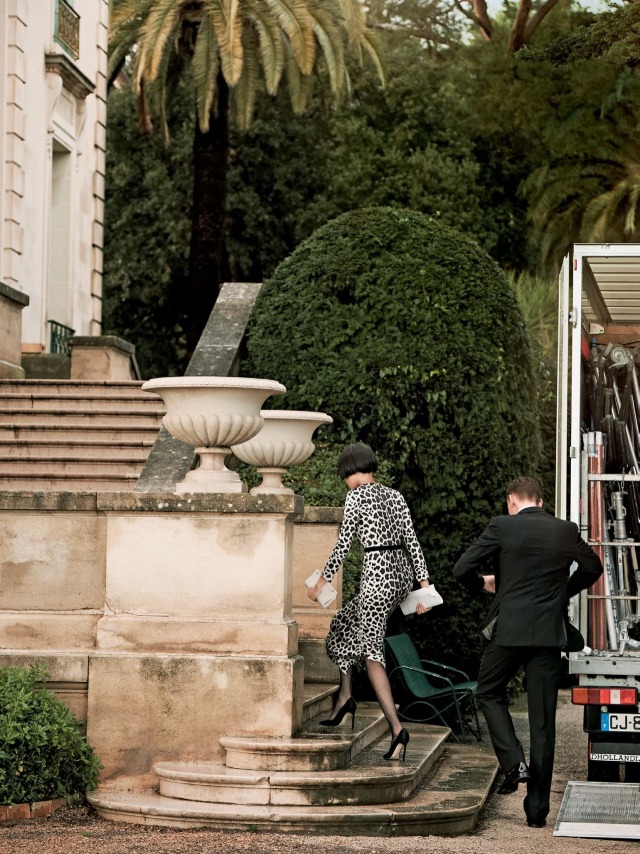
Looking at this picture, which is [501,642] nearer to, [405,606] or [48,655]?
[405,606]

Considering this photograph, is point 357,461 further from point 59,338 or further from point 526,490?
point 59,338

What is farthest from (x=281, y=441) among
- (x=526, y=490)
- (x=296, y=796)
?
(x=296, y=796)

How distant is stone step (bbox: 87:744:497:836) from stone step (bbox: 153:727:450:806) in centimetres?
4

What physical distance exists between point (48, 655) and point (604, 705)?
3.12 metres

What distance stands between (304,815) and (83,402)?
723 cm

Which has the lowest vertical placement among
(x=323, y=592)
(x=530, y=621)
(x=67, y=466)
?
(x=530, y=621)

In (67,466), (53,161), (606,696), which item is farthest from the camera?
(53,161)

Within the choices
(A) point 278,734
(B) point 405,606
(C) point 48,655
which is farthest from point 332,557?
(C) point 48,655

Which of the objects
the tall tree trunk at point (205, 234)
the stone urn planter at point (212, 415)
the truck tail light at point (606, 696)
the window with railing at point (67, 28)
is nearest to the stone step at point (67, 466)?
the stone urn planter at point (212, 415)

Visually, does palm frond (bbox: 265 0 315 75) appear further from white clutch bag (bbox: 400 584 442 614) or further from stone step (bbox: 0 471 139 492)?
white clutch bag (bbox: 400 584 442 614)

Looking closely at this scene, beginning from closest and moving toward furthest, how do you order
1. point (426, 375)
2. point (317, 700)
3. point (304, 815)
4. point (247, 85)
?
point (304, 815), point (317, 700), point (426, 375), point (247, 85)

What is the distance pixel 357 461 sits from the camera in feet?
24.7

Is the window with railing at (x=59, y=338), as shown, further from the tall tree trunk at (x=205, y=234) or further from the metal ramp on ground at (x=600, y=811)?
the metal ramp on ground at (x=600, y=811)

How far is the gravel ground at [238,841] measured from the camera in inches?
230
